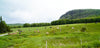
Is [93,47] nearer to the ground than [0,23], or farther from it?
nearer to the ground

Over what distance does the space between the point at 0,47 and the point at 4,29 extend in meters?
43.6

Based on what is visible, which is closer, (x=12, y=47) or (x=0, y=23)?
(x=12, y=47)

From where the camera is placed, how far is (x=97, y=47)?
28.3 m

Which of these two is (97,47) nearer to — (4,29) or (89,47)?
(89,47)

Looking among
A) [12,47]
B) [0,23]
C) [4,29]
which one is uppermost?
[0,23]

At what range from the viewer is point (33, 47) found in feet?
104

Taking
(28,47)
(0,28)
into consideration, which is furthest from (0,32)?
(28,47)

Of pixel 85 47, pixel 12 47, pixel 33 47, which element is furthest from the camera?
pixel 12 47

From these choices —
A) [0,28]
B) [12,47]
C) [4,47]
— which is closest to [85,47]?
[12,47]

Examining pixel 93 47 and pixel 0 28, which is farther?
pixel 0 28

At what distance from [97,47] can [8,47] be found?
33.7 m

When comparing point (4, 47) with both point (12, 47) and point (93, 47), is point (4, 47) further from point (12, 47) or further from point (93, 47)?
point (93, 47)

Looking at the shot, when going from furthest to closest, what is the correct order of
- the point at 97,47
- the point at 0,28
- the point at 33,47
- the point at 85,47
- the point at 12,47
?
the point at 0,28 < the point at 12,47 < the point at 33,47 < the point at 97,47 < the point at 85,47

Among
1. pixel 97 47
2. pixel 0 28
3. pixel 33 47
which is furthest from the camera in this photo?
pixel 0 28
